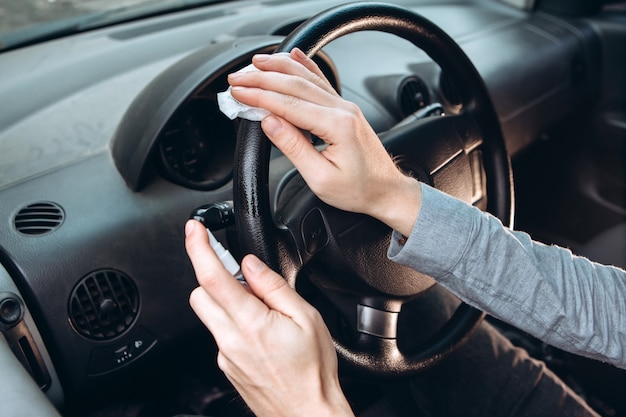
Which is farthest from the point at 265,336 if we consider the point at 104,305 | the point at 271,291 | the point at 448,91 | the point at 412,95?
the point at 448,91

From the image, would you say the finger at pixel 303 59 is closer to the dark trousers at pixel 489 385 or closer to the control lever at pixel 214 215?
the control lever at pixel 214 215

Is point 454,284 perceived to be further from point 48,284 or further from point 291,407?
point 48,284

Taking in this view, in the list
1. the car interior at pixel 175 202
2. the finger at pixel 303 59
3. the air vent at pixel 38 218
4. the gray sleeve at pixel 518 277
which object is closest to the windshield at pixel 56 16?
the car interior at pixel 175 202

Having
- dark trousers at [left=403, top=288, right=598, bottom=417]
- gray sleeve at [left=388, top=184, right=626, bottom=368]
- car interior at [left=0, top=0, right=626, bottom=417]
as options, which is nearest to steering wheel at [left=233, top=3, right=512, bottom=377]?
car interior at [left=0, top=0, right=626, bottom=417]

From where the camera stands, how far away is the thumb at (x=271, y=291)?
73cm

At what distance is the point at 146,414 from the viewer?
1256 mm

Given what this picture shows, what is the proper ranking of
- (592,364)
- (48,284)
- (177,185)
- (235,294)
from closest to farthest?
(235,294), (48,284), (177,185), (592,364)

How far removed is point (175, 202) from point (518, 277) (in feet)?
1.94

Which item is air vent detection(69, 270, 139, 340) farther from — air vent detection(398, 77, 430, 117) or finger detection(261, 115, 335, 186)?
air vent detection(398, 77, 430, 117)

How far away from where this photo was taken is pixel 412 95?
1620 millimetres

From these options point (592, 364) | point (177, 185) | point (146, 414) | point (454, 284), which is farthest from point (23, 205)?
point (592, 364)

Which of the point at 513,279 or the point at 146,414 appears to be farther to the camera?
the point at 146,414

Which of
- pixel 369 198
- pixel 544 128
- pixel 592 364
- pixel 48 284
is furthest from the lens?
pixel 544 128

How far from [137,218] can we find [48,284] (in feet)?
0.59
